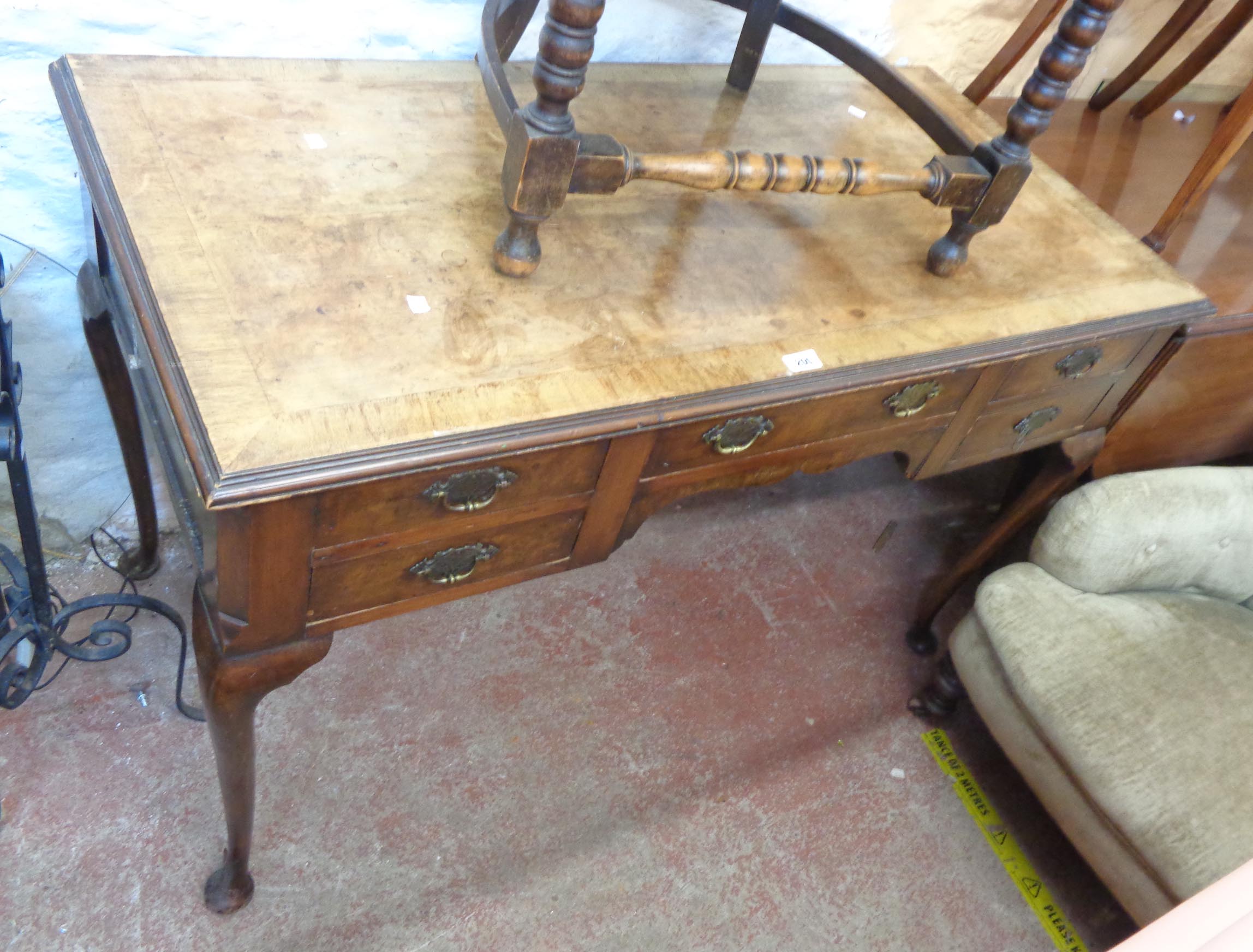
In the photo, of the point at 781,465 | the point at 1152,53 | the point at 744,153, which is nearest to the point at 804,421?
the point at 781,465

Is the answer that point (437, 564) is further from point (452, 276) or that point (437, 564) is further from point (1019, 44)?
point (1019, 44)

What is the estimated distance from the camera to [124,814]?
4.61ft

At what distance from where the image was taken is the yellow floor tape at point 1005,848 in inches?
63.8

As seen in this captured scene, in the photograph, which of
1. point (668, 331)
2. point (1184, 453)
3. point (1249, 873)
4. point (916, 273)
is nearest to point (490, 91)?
point (668, 331)

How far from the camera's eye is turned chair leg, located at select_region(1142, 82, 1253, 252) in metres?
1.57

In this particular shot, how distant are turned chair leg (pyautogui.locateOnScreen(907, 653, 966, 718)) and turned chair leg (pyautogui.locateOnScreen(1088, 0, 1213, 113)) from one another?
4.49 feet

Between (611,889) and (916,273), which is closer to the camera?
(916,273)

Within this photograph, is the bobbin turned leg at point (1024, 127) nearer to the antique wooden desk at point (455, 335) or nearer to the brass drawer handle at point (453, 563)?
the antique wooden desk at point (455, 335)

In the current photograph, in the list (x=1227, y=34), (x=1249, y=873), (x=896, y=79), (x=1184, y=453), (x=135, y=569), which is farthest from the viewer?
(x=1227, y=34)

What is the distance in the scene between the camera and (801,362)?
106 centimetres

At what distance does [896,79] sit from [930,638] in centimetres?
111

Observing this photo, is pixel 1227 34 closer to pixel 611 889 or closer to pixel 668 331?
pixel 668 331

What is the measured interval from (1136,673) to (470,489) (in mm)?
1125

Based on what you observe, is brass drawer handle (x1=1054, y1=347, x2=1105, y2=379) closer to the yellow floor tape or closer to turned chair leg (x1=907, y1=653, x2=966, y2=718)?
turned chair leg (x1=907, y1=653, x2=966, y2=718)
